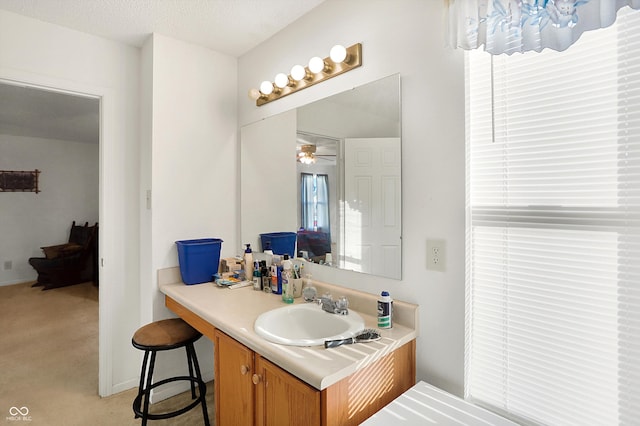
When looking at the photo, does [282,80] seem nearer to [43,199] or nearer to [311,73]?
[311,73]

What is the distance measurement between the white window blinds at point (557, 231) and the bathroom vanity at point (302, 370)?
289 mm

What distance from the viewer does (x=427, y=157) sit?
1340 millimetres

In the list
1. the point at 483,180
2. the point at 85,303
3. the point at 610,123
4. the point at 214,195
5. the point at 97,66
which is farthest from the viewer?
the point at 85,303

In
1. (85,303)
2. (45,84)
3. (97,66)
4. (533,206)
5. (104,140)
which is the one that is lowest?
(85,303)

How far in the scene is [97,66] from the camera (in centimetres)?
216

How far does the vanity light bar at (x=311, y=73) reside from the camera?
158 cm

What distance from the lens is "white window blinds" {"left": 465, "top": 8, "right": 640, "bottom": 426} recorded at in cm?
92

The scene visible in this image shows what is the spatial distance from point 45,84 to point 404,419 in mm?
2571

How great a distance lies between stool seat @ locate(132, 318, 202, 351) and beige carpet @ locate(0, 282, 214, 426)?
55 cm

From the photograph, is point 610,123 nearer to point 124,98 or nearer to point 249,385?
point 249,385

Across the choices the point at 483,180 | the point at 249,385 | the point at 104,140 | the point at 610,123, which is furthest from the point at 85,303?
the point at 610,123

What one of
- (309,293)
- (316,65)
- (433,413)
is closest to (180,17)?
(316,65)

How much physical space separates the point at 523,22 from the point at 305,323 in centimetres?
140

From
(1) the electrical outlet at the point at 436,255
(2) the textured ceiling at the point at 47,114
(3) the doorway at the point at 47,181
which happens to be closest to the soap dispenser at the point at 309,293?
(1) the electrical outlet at the point at 436,255
